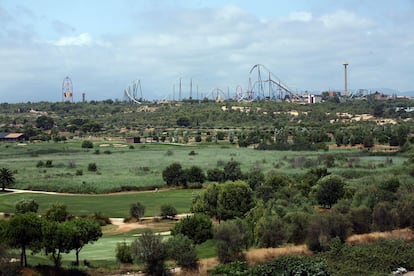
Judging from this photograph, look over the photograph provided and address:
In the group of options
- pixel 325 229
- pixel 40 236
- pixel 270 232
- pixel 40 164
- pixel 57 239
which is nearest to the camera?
pixel 57 239

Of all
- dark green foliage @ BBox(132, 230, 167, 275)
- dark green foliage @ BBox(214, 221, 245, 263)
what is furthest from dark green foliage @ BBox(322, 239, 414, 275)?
dark green foliage @ BBox(132, 230, 167, 275)

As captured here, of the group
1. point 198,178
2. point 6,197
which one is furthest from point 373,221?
point 6,197

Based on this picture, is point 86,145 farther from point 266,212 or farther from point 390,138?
point 266,212

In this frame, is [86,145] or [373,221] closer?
[373,221]

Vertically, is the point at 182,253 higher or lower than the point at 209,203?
lower

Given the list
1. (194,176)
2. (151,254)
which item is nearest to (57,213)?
(151,254)

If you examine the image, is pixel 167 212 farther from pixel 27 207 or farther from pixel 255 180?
pixel 255 180

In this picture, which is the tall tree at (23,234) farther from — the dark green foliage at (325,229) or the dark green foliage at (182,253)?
the dark green foliage at (325,229)
